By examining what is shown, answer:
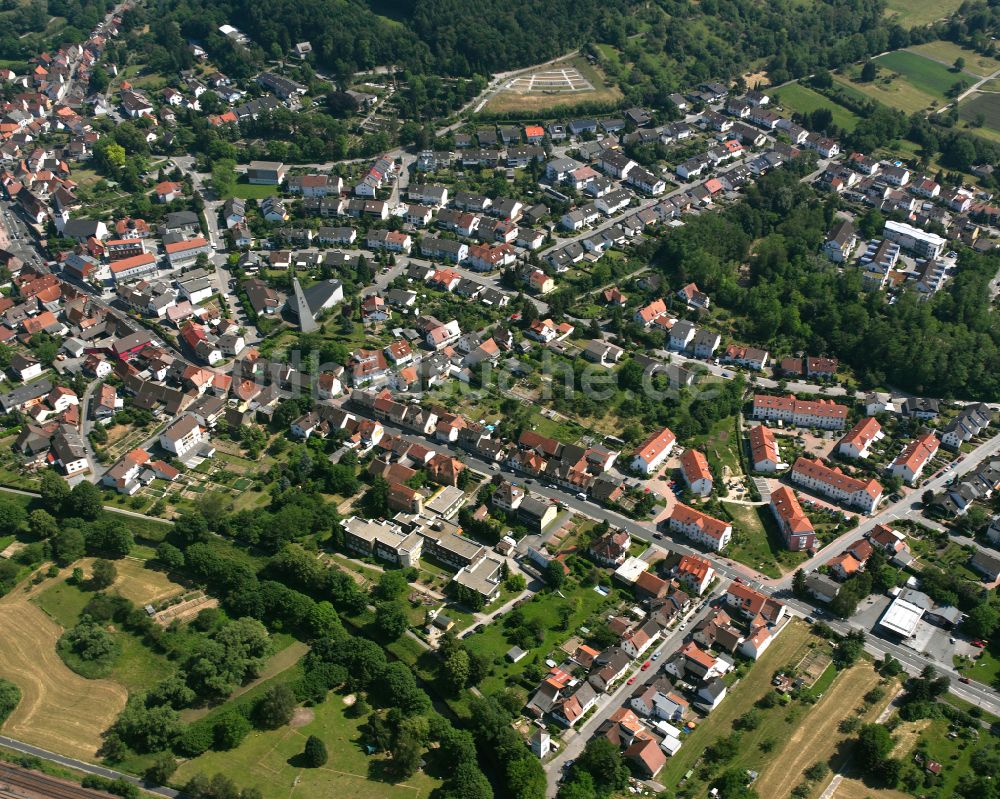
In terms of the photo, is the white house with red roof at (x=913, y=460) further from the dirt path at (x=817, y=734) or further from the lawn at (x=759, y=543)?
the dirt path at (x=817, y=734)

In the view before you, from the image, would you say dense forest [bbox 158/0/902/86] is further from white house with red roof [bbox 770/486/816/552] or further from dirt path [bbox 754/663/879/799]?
dirt path [bbox 754/663/879/799]

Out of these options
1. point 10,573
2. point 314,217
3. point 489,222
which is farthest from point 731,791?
point 314,217

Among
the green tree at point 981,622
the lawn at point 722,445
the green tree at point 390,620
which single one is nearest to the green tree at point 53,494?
the green tree at point 390,620

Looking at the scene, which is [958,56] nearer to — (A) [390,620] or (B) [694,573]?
(B) [694,573]

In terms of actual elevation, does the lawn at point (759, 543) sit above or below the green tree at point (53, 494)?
above

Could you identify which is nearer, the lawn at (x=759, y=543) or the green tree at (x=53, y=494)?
the lawn at (x=759, y=543)

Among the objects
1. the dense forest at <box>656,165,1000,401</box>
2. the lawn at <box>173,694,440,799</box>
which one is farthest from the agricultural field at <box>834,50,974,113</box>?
the lawn at <box>173,694,440,799</box>

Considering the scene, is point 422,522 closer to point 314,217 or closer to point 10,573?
point 10,573
